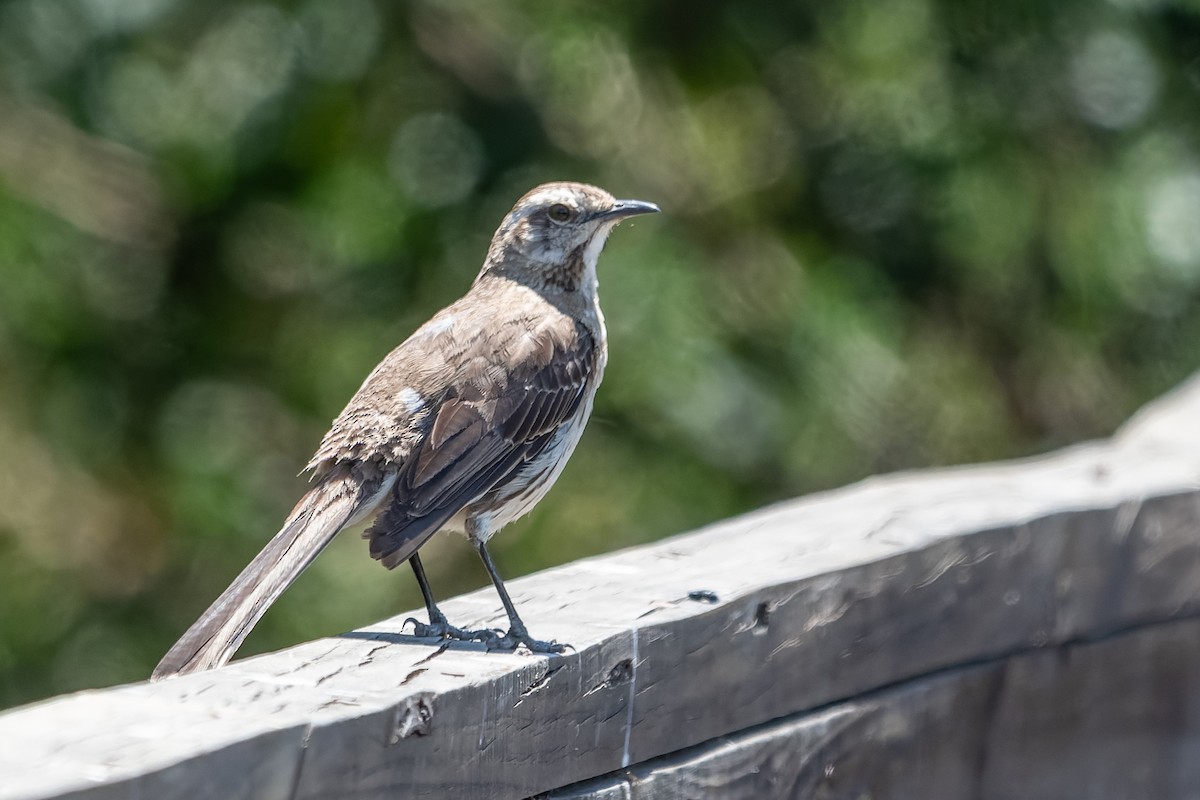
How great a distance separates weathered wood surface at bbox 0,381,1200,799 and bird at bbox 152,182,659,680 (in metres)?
0.22

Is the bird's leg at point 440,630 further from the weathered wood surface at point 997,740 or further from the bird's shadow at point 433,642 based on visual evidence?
the weathered wood surface at point 997,740

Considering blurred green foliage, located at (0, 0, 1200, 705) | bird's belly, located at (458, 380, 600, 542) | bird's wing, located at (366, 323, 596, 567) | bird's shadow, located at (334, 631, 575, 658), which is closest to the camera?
bird's shadow, located at (334, 631, 575, 658)

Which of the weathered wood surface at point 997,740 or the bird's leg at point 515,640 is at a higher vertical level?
the bird's leg at point 515,640

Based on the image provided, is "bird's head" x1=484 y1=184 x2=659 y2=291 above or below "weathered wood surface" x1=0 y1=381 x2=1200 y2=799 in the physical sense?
above

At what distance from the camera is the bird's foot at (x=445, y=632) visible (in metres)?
3.02

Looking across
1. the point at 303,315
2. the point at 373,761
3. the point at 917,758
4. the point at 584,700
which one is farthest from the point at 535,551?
the point at 373,761

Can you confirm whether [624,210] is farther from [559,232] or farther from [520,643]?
[520,643]

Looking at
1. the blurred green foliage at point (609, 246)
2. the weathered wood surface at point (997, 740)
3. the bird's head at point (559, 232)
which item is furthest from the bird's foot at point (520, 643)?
the blurred green foliage at point (609, 246)

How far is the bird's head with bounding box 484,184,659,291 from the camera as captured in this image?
443 centimetres

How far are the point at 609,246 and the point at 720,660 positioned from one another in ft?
12.4

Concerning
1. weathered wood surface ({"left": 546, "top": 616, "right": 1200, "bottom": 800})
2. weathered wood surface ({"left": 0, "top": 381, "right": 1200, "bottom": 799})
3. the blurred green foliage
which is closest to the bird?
weathered wood surface ({"left": 0, "top": 381, "right": 1200, "bottom": 799})

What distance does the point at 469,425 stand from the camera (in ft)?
12.3

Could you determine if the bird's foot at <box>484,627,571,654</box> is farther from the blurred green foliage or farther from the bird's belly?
the blurred green foliage

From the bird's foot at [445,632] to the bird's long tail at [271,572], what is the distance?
279 millimetres
